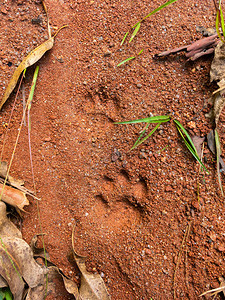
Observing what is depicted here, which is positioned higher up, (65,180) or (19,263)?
(65,180)

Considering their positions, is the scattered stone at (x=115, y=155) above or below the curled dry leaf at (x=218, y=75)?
below

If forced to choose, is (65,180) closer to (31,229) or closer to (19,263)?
(31,229)

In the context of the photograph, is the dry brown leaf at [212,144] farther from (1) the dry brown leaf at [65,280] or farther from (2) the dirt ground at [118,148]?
(1) the dry brown leaf at [65,280]

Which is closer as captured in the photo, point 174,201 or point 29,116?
point 174,201

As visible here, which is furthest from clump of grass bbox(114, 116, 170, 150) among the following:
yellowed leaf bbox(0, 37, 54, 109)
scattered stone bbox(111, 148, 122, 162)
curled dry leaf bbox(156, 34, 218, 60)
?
yellowed leaf bbox(0, 37, 54, 109)

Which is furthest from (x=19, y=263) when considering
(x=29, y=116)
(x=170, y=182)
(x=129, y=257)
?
(x=170, y=182)

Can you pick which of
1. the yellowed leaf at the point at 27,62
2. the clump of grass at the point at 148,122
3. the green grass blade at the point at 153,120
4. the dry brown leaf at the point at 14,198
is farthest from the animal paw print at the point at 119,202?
→ the yellowed leaf at the point at 27,62

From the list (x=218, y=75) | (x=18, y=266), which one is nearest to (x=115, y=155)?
(x=218, y=75)

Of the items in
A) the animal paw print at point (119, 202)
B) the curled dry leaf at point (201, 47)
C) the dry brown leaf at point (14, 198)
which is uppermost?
the curled dry leaf at point (201, 47)
